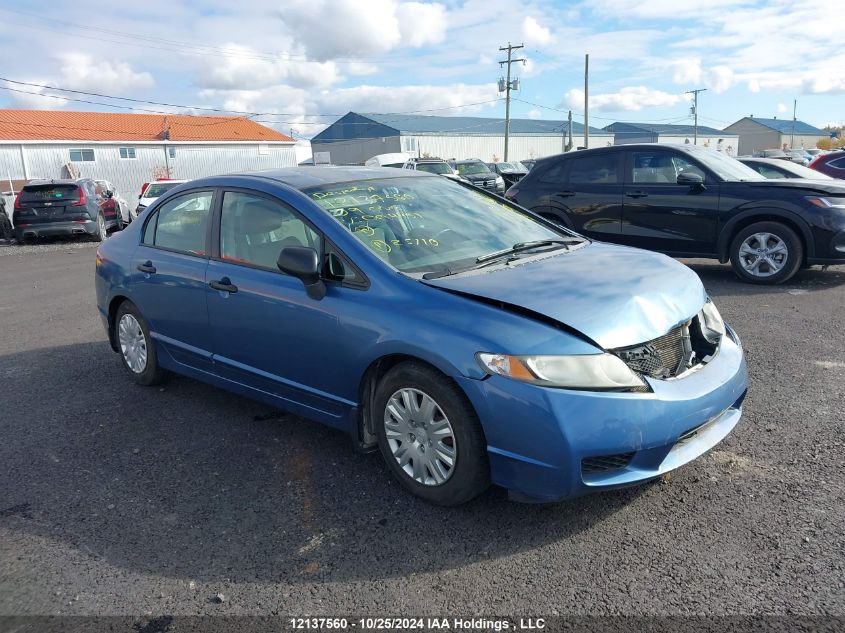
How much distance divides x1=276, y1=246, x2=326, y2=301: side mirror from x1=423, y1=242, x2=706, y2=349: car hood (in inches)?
23.9

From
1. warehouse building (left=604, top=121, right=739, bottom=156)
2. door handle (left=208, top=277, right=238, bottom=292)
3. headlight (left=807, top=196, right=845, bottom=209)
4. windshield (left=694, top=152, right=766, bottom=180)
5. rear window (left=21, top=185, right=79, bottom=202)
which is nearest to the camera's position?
door handle (left=208, top=277, right=238, bottom=292)

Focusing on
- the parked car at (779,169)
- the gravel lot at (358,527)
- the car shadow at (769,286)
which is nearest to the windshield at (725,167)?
the car shadow at (769,286)

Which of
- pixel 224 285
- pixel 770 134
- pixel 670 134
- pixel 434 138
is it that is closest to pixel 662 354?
pixel 224 285

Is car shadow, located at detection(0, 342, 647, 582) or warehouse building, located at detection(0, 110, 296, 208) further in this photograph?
warehouse building, located at detection(0, 110, 296, 208)

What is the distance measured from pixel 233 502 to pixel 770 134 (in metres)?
122

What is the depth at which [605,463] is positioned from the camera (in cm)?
290

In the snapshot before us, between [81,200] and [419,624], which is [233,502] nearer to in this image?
[419,624]

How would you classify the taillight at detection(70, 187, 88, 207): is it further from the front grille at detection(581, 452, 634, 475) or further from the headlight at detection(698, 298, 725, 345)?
the front grille at detection(581, 452, 634, 475)

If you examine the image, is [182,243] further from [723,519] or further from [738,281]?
[738,281]

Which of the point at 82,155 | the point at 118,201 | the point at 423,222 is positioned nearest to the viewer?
the point at 423,222

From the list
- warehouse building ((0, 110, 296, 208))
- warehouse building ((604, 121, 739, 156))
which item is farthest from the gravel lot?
warehouse building ((604, 121, 739, 156))

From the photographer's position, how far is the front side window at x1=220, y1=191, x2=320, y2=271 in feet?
12.9

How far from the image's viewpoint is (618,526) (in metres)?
3.09

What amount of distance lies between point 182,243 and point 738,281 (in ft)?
22.0
